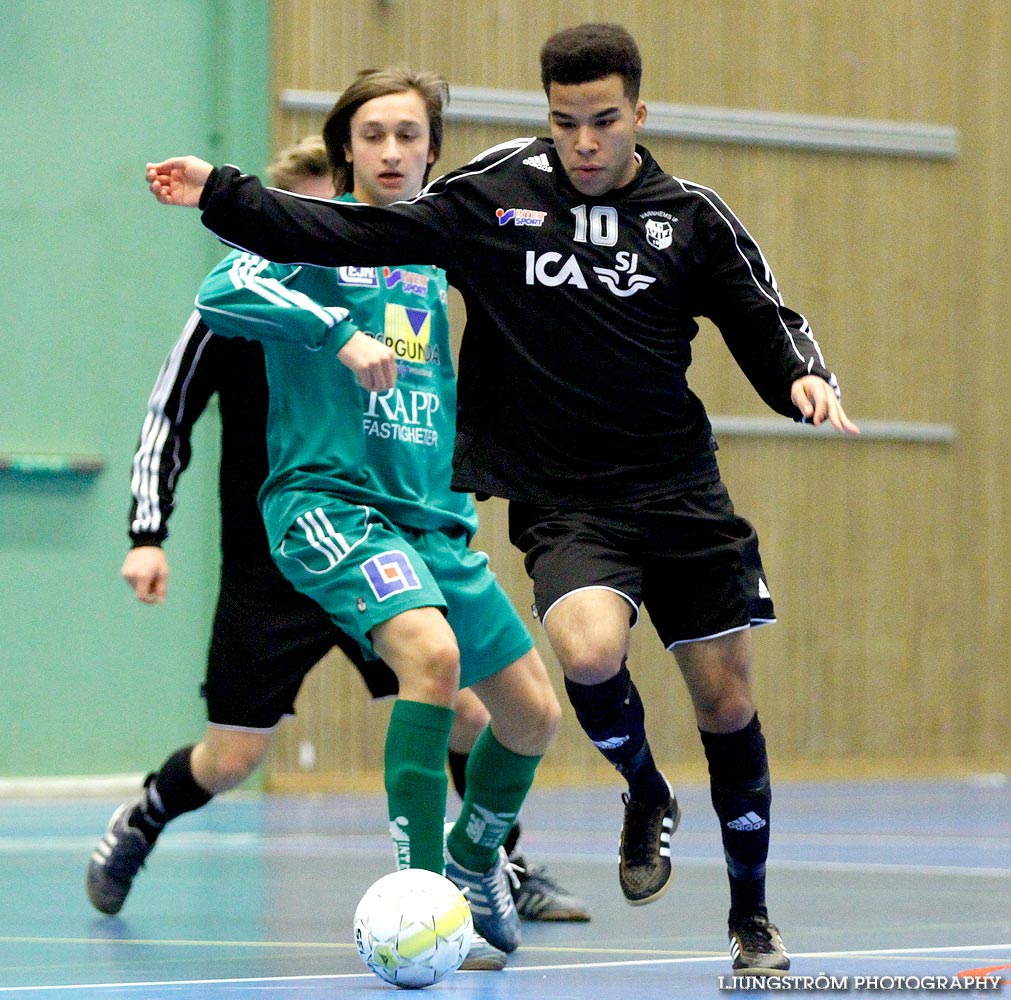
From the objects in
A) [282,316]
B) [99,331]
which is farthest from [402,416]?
[99,331]

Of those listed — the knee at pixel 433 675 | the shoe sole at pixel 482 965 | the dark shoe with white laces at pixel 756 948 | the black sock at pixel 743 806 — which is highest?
the knee at pixel 433 675

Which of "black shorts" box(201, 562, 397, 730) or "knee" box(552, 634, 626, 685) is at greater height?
"knee" box(552, 634, 626, 685)

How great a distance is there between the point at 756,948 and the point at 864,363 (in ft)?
25.5

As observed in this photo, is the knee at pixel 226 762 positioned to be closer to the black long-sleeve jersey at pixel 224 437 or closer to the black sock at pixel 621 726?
the black long-sleeve jersey at pixel 224 437

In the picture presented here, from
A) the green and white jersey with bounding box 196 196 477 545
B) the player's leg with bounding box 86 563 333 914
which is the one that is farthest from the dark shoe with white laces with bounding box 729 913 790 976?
the player's leg with bounding box 86 563 333 914

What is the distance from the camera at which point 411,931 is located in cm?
355

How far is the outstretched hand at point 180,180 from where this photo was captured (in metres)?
3.72

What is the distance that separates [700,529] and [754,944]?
2.72 feet

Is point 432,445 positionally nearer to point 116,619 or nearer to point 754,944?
point 754,944

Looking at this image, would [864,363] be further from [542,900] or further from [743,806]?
[743,806]

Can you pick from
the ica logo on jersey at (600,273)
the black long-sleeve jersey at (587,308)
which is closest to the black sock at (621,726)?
the black long-sleeve jersey at (587,308)

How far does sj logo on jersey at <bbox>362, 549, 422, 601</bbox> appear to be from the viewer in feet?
13.3

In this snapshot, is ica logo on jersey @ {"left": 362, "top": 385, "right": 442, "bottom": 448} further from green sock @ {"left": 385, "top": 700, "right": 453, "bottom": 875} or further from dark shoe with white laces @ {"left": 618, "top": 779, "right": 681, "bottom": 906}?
dark shoe with white laces @ {"left": 618, "top": 779, "right": 681, "bottom": 906}

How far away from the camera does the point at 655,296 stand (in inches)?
154
